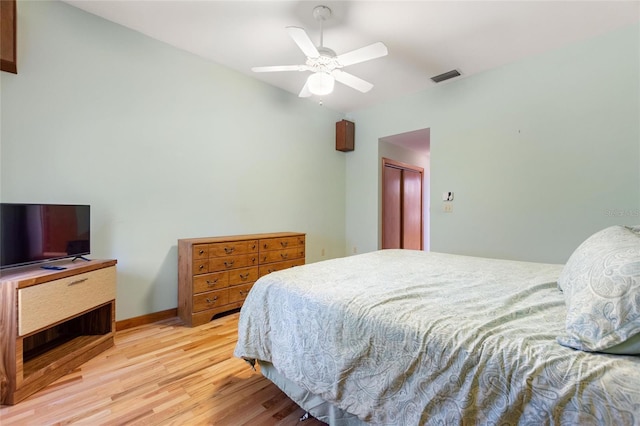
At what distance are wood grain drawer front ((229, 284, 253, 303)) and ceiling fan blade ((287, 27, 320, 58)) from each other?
7.25ft

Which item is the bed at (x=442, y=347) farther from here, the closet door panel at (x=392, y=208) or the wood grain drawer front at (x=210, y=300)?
the closet door panel at (x=392, y=208)

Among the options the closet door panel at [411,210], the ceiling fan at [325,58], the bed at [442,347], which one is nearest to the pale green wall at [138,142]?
the ceiling fan at [325,58]

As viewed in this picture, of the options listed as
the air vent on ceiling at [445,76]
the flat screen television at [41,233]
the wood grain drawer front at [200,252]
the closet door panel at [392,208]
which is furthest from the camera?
the closet door panel at [392,208]

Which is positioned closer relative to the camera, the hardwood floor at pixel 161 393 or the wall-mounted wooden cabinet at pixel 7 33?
the hardwood floor at pixel 161 393

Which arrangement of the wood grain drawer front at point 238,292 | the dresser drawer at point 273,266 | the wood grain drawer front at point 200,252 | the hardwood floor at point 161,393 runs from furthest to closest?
the dresser drawer at point 273,266 < the wood grain drawer front at point 238,292 < the wood grain drawer front at point 200,252 < the hardwood floor at point 161,393

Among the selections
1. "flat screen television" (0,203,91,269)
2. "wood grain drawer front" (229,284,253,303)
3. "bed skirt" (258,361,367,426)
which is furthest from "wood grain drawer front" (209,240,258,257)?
"bed skirt" (258,361,367,426)

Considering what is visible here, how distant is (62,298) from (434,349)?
7.04ft

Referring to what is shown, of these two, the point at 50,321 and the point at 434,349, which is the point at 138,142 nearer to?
the point at 50,321

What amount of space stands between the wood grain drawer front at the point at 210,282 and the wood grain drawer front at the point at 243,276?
0.05m

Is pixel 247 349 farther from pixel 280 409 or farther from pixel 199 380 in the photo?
pixel 199 380

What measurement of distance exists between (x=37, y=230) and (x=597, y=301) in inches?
112

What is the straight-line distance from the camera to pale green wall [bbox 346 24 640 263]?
2375mm

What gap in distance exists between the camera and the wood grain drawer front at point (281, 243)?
120 inches

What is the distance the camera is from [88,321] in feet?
6.98
